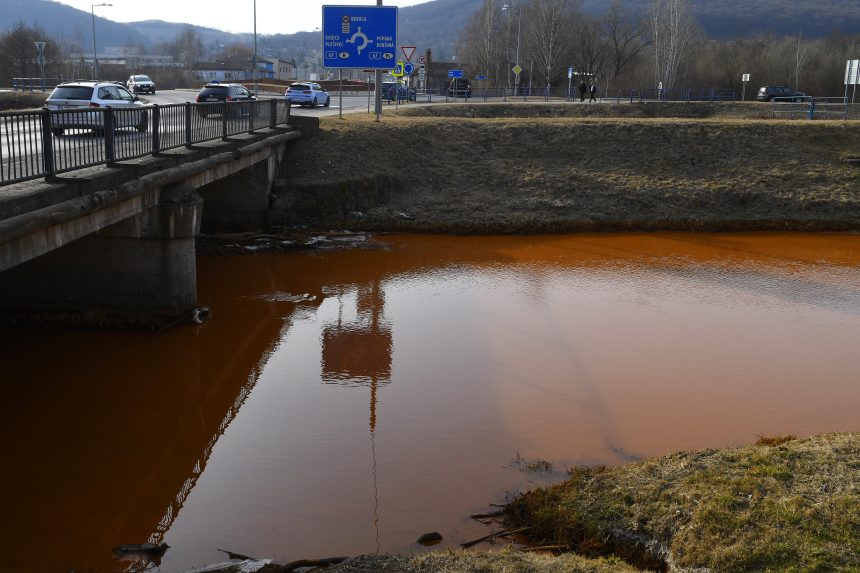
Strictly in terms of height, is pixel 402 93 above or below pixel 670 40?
below

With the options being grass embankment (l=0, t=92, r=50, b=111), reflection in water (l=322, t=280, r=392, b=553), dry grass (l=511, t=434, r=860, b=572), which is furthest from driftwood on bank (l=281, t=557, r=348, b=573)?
grass embankment (l=0, t=92, r=50, b=111)

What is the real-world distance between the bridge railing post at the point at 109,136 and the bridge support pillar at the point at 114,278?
184cm

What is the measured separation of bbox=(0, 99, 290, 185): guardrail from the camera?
33.0 feet

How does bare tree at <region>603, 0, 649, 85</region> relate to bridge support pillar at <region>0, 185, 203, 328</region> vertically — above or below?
above

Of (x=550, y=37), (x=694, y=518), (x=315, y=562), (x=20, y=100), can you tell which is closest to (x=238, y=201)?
(x=315, y=562)

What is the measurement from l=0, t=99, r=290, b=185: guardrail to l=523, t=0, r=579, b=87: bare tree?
52.5m

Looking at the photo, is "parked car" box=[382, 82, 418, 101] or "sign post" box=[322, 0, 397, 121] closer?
"sign post" box=[322, 0, 397, 121]

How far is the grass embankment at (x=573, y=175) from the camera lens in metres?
26.2

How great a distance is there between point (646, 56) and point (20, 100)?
199 ft

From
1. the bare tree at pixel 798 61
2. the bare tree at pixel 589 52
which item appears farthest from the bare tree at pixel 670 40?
the bare tree at pixel 798 61

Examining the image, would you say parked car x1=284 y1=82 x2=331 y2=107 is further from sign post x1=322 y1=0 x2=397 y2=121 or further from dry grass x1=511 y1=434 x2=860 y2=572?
dry grass x1=511 y1=434 x2=860 y2=572

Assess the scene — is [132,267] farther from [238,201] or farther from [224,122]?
[238,201]

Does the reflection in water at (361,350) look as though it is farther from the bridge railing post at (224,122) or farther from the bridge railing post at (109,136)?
the bridge railing post at (224,122)

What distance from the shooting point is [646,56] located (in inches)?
3285
